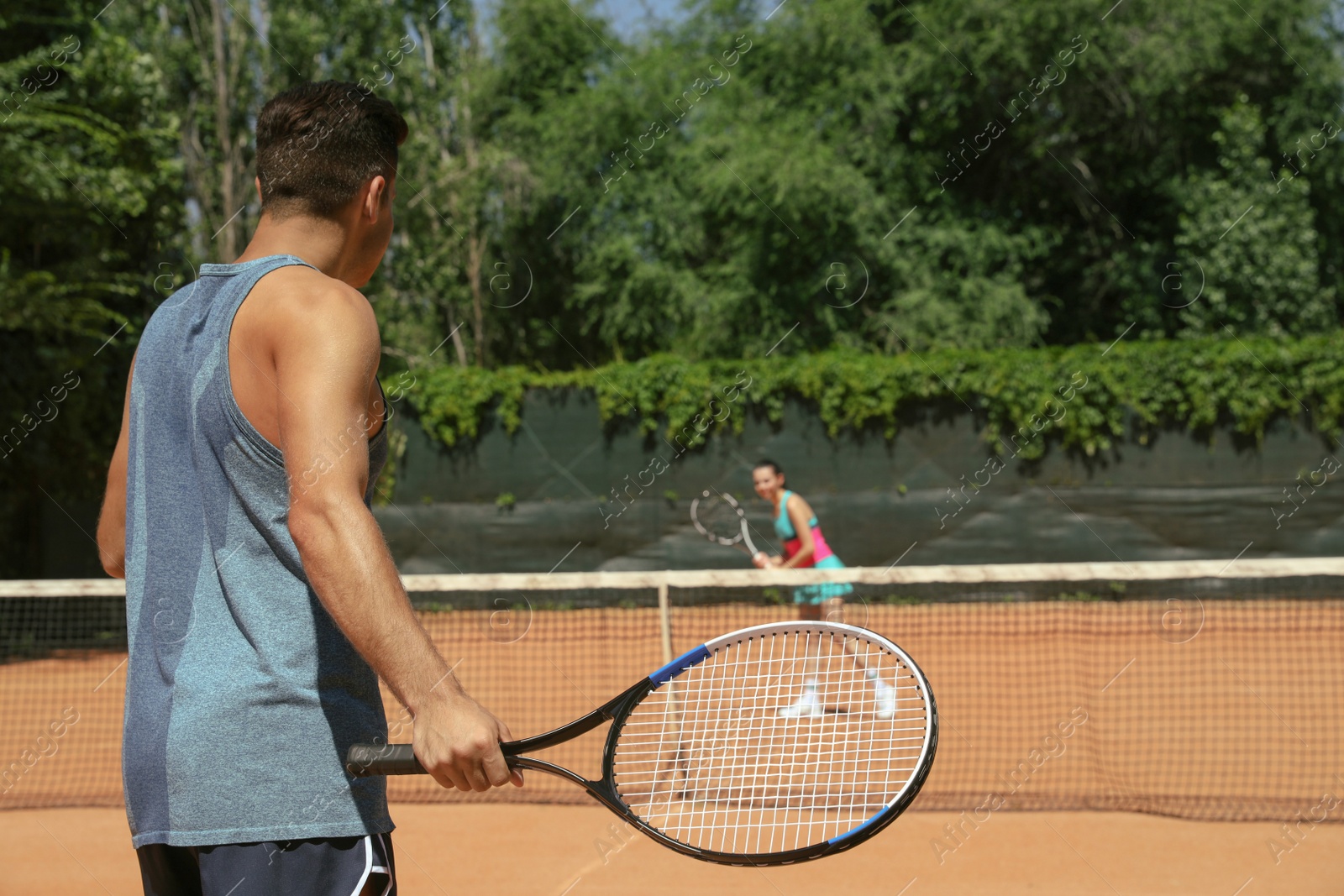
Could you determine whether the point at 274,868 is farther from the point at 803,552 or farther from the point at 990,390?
the point at 990,390

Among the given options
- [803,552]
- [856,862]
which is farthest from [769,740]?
[803,552]

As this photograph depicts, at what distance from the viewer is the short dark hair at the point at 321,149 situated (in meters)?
1.62

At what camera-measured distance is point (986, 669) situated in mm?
8172

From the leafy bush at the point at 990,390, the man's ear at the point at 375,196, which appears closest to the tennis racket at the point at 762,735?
the man's ear at the point at 375,196

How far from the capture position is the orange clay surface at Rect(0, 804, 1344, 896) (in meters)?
4.11

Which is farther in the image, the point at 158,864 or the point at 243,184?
the point at 243,184

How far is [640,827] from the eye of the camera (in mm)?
1776

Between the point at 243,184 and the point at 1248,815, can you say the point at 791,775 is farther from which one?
the point at 243,184

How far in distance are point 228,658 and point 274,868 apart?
11.1 inches

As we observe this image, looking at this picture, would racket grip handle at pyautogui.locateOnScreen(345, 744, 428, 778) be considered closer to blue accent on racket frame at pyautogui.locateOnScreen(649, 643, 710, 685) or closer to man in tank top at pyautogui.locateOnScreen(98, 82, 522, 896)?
man in tank top at pyautogui.locateOnScreen(98, 82, 522, 896)

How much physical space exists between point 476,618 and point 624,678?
11.1 feet

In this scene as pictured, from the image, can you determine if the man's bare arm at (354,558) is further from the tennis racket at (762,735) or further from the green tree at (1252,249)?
the green tree at (1252,249)

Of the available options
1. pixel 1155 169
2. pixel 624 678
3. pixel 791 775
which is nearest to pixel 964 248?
pixel 1155 169

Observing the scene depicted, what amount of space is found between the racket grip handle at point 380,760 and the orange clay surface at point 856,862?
291cm
